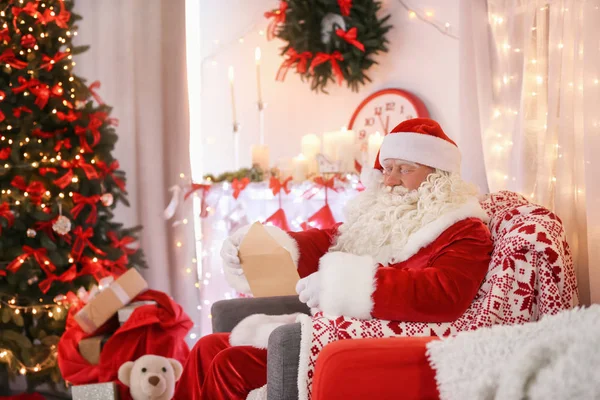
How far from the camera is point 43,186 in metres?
3.21

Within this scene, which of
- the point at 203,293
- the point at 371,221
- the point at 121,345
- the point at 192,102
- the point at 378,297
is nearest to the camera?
the point at 378,297

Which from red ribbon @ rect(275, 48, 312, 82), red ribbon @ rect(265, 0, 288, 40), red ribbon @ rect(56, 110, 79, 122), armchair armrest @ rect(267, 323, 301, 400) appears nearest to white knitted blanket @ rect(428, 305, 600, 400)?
armchair armrest @ rect(267, 323, 301, 400)

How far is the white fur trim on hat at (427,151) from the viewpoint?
7.31 ft

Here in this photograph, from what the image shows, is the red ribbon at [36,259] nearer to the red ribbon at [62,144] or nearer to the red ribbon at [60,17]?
the red ribbon at [62,144]

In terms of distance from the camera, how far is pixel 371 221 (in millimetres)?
2320

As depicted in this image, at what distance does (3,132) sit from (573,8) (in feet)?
8.40

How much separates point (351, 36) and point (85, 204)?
69.3 inches

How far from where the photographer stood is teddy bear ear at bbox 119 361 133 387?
2873 mm

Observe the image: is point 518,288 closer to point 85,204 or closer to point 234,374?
point 234,374

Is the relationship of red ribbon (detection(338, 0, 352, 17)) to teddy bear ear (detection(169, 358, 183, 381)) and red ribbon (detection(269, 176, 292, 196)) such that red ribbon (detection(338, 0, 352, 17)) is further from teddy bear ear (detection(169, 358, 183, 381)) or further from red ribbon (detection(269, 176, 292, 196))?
teddy bear ear (detection(169, 358, 183, 381))

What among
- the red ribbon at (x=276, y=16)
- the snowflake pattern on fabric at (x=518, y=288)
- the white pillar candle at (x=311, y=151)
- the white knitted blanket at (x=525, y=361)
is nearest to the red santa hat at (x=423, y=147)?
the snowflake pattern on fabric at (x=518, y=288)

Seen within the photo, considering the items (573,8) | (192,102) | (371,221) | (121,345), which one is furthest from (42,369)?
(573,8)

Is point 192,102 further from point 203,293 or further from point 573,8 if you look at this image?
point 573,8

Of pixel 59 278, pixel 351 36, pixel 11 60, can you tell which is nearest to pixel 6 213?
pixel 59 278
